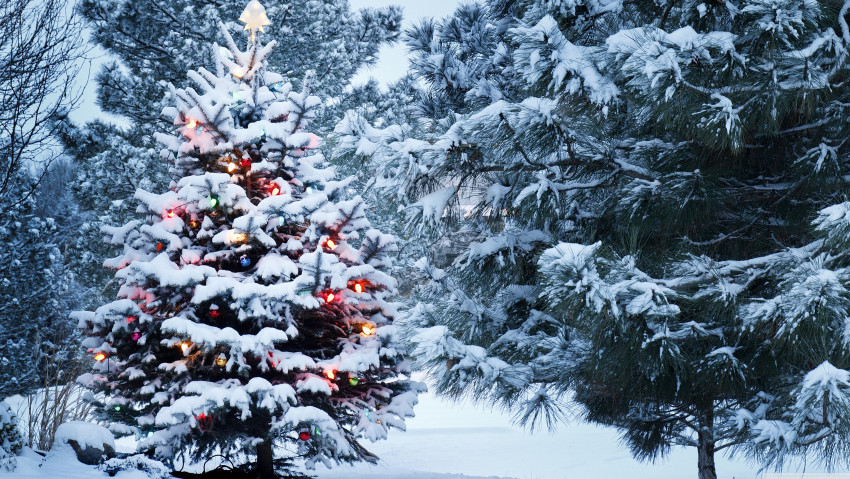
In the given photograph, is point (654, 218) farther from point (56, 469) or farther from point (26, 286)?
point (26, 286)

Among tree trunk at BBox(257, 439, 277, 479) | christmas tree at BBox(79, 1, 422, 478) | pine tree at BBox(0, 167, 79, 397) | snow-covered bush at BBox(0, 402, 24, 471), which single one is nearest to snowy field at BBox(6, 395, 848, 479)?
tree trunk at BBox(257, 439, 277, 479)

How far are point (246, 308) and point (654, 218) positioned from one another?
311 cm

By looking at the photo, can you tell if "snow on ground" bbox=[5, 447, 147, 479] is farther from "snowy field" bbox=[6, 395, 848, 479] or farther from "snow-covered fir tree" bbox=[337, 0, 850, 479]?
"snow-covered fir tree" bbox=[337, 0, 850, 479]

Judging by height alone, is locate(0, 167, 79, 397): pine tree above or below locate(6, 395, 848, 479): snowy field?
above

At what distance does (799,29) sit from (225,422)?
469 centimetres

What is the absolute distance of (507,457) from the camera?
32.9ft

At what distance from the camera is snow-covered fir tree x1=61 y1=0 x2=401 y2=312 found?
11.9 metres

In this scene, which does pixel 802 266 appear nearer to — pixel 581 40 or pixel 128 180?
pixel 581 40

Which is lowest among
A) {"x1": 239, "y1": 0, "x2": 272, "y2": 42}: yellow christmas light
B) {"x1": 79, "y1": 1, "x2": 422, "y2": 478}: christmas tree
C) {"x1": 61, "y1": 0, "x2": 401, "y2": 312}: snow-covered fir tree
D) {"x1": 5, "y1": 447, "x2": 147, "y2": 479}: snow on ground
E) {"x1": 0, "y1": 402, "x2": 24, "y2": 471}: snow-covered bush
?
{"x1": 5, "y1": 447, "x2": 147, "y2": 479}: snow on ground

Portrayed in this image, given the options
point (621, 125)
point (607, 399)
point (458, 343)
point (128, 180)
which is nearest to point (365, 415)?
point (458, 343)

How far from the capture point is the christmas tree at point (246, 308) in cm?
472

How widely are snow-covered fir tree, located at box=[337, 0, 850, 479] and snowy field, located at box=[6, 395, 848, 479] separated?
7.44ft

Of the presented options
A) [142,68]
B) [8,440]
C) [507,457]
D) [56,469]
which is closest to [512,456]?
[507,457]

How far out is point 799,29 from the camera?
140 inches
